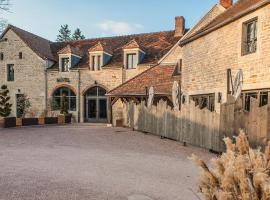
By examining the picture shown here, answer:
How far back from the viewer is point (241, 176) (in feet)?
6.40

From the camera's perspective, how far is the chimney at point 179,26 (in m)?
24.3

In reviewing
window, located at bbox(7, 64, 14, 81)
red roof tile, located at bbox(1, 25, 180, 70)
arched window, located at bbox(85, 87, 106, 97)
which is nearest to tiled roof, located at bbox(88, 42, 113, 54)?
red roof tile, located at bbox(1, 25, 180, 70)

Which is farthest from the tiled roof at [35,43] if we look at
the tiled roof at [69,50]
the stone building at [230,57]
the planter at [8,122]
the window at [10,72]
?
the stone building at [230,57]

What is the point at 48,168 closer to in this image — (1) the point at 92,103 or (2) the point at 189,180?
(2) the point at 189,180

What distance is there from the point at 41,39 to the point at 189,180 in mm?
26877

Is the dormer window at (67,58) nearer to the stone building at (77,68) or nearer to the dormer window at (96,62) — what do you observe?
the stone building at (77,68)

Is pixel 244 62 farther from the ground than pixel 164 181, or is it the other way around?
pixel 244 62

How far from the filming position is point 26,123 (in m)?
20.0

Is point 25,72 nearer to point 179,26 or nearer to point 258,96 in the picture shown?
point 179,26

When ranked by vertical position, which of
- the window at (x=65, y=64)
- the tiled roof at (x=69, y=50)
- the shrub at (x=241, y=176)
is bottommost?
the shrub at (x=241, y=176)

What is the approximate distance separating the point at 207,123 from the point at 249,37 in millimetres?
4359

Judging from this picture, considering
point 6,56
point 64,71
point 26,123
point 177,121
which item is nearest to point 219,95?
point 177,121

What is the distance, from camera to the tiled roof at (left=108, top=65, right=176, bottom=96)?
1883 centimetres

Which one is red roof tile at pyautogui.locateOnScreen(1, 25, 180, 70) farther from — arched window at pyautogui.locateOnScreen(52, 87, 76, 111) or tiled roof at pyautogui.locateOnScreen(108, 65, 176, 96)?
tiled roof at pyautogui.locateOnScreen(108, 65, 176, 96)
